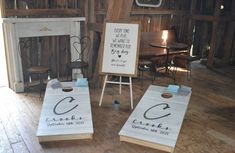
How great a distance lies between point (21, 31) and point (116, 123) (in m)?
2.29

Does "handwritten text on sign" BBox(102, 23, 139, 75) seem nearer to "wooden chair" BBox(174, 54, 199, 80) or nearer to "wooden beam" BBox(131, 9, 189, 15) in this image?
"wooden beam" BBox(131, 9, 189, 15)

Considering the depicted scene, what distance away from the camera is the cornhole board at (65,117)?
2840 millimetres

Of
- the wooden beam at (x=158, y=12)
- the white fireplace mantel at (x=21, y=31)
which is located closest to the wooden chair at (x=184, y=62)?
the wooden beam at (x=158, y=12)

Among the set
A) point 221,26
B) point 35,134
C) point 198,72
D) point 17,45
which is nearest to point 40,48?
point 17,45

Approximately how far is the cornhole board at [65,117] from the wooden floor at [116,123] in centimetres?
10

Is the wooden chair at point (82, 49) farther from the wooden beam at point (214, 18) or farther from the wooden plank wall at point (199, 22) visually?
the wooden beam at point (214, 18)

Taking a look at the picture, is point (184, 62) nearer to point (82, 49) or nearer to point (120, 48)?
point (82, 49)

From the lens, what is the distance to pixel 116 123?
3.37 m

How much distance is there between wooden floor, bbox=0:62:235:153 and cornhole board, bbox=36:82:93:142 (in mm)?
105

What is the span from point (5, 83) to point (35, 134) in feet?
6.91

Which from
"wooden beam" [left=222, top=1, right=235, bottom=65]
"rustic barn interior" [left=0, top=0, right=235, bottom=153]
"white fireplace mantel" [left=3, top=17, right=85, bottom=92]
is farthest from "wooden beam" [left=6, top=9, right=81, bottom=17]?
"wooden beam" [left=222, top=1, right=235, bottom=65]

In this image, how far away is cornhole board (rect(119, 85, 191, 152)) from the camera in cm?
272

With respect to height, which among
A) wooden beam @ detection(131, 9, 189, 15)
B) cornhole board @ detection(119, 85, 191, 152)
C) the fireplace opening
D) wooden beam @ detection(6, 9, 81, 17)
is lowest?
cornhole board @ detection(119, 85, 191, 152)

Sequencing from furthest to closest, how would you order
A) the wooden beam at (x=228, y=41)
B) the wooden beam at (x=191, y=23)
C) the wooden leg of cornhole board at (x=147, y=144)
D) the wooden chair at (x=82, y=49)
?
1. the wooden beam at (x=191, y=23)
2. the wooden beam at (x=228, y=41)
3. the wooden chair at (x=82, y=49)
4. the wooden leg of cornhole board at (x=147, y=144)
